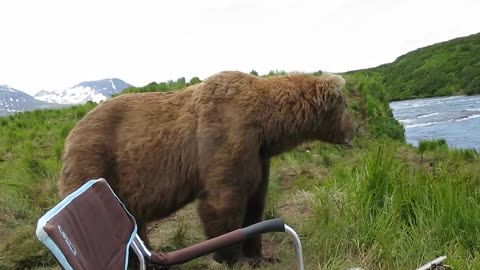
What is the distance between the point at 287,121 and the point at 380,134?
19.5 ft

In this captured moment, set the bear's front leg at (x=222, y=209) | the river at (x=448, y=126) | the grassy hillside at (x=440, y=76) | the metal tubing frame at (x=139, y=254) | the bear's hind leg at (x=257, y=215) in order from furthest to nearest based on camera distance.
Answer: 1. the grassy hillside at (x=440, y=76)
2. the river at (x=448, y=126)
3. the bear's hind leg at (x=257, y=215)
4. the bear's front leg at (x=222, y=209)
5. the metal tubing frame at (x=139, y=254)

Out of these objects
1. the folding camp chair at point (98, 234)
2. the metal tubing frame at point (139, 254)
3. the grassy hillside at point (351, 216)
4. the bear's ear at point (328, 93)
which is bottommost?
the grassy hillside at point (351, 216)

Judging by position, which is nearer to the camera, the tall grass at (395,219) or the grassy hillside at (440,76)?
the tall grass at (395,219)

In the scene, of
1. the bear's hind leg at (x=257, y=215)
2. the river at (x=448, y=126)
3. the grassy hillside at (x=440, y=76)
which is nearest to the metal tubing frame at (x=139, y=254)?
the bear's hind leg at (x=257, y=215)

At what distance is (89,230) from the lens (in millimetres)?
2459

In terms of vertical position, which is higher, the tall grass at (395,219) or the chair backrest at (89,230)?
the chair backrest at (89,230)

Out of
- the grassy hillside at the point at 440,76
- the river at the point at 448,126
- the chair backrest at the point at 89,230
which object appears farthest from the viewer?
the grassy hillside at the point at 440,76

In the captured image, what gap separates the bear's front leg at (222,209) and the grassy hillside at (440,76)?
24390 millimetres

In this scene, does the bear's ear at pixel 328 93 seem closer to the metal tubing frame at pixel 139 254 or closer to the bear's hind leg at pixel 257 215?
the bear's hind leg at pixel 257 215

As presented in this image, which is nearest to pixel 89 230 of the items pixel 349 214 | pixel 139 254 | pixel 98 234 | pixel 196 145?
pixel 98 234

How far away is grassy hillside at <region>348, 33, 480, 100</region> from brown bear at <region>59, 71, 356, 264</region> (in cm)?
2399

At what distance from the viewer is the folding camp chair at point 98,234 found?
6.82 feet

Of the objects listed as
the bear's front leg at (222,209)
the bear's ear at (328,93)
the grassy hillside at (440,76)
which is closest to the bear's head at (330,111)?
the bear's ear at (328,93)

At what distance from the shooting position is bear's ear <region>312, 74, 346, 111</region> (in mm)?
4645
